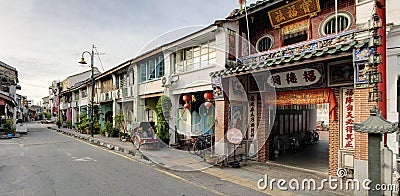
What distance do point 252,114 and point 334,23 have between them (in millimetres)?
4536

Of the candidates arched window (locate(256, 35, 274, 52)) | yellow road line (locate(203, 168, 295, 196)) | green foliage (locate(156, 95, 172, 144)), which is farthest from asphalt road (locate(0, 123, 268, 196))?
arched window (locate(256, 35, 274, 52))

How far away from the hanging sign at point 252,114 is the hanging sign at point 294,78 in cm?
125

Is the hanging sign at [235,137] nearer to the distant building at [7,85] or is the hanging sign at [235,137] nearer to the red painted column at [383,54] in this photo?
the red painted column at [383,54]

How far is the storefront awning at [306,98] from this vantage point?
25.0 feet

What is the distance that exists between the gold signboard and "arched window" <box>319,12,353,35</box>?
0.48m

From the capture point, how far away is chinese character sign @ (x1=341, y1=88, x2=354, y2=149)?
23.8 feet

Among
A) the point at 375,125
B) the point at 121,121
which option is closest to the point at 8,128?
the point at 121,121

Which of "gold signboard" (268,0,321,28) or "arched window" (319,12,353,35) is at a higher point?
"gold signboard" (268,0,321,28)

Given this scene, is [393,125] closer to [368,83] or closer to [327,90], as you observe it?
[368,83]

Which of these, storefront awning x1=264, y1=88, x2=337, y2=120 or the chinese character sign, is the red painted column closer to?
the chinese character sign

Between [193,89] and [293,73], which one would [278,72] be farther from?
[193,89]

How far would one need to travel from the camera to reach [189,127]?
49.1 ft

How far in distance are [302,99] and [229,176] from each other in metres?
3.62

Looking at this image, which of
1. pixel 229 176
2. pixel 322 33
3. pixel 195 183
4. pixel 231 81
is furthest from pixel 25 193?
pixel 322 33
